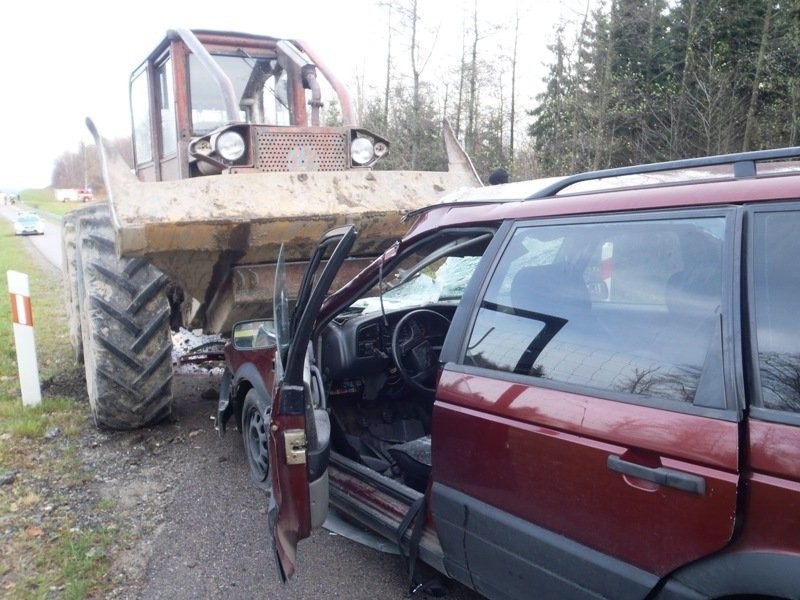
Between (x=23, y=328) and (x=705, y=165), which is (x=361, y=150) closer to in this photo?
(x=23, y=328)

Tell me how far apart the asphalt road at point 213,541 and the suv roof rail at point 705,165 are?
6.00 ft

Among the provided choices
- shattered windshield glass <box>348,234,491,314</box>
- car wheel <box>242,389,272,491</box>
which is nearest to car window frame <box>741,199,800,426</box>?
shattered windshield glass <box>348,234,491,314</box>

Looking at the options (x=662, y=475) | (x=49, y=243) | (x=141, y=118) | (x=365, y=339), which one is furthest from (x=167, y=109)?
(x=49, y=243)

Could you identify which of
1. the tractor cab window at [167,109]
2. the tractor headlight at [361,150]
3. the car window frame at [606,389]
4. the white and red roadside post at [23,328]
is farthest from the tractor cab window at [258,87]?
the car window frame at [606,389]

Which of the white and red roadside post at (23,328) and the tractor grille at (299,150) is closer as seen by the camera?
the tractor grille at (299,150)

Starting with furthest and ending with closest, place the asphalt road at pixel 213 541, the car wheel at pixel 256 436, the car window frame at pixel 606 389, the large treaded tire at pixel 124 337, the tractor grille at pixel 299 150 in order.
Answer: the tractor grille at pixel 299 150
the large treaded tire at pixel 124 337
the car wheel at pixel 256 436
the asphalt road at pixel 213 541
the car window frame at pixel 606 389

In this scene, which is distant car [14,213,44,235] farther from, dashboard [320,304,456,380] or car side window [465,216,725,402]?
car side window [465,216,725,402]

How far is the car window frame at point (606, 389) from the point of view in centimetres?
173

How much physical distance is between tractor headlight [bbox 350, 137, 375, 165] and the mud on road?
225cm

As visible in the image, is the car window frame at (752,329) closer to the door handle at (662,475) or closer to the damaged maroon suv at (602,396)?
the damaged maroon suv at (602,396)

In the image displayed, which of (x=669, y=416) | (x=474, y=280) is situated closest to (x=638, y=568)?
(x=669, y=416)

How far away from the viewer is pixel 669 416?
5.92 ft

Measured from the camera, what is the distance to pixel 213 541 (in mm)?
3449

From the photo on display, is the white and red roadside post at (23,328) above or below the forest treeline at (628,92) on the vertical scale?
below
